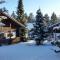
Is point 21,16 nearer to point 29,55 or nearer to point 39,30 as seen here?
point 39,30

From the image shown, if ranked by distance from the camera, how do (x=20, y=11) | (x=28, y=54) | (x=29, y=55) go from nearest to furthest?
1. (x=29, y=55)
2. (x=28, y=54)
3. (x=20, y=11)

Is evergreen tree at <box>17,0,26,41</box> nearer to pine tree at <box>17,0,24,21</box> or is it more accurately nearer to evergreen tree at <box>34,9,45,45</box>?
pine tree at <box>17,0,24,21</box>

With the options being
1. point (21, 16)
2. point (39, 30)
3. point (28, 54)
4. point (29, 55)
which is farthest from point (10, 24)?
point (29, 55)

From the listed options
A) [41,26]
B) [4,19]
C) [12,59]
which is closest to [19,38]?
[4,19]

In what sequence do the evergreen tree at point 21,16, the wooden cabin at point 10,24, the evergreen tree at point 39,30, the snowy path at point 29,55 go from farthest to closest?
1. the evergreen tree at point 21,16
2. the wooden cabin at point 10,24
3. the evergreen tree at point 39,30
4. the snowy path at point 29,55

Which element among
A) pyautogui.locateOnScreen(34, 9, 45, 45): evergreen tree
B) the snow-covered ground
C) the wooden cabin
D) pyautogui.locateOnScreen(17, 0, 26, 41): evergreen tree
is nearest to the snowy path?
the snow-covered ground

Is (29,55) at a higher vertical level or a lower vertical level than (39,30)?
lower

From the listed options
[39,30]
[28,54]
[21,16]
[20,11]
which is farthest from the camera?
[20,11]

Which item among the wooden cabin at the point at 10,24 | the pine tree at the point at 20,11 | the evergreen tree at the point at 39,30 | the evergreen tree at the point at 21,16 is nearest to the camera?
the evergreen tree at the point at 39,30

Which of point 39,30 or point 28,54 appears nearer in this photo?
point 28,54

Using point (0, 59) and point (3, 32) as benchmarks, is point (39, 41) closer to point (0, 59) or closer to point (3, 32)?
point (3, 32)

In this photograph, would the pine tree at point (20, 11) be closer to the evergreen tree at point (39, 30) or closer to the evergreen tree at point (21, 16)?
the evergreen tree at point (21, 16)

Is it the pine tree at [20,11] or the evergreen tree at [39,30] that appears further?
the pine tree at [20,11]

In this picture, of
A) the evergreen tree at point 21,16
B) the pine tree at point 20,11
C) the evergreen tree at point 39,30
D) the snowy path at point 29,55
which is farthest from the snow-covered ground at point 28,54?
the pine tree at point 20,11
